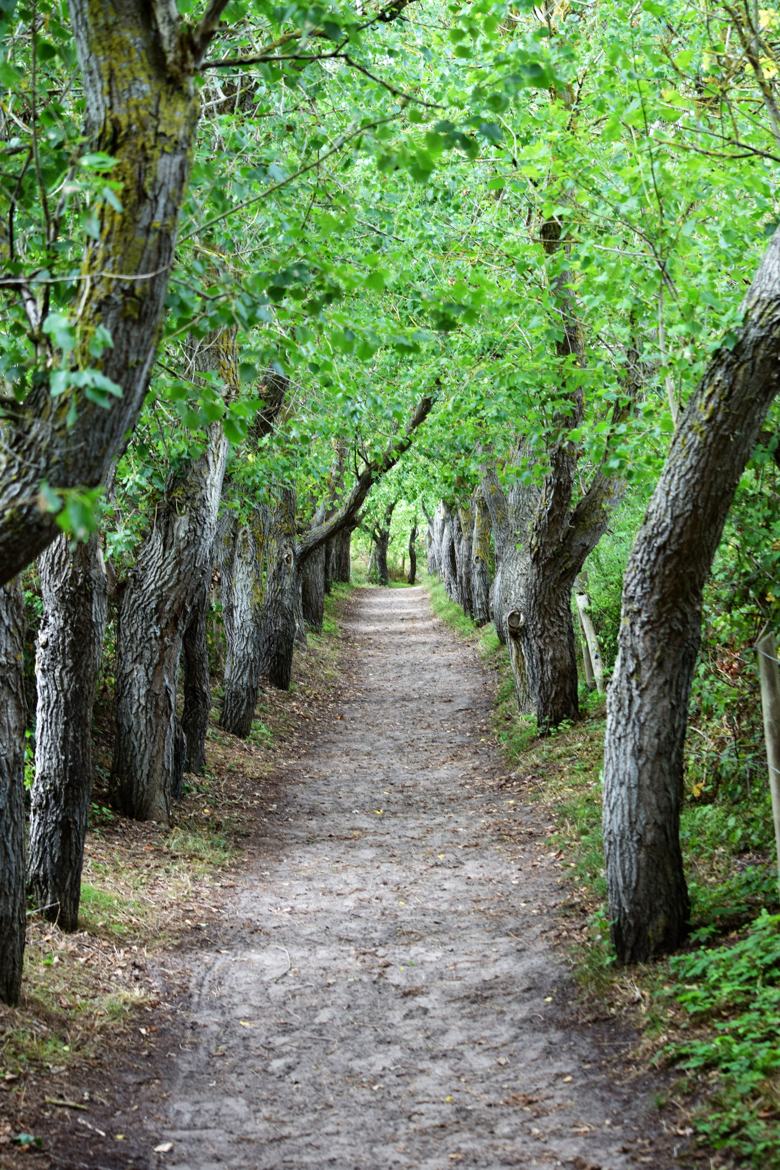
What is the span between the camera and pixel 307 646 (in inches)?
943

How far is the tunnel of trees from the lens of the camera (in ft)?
11.7

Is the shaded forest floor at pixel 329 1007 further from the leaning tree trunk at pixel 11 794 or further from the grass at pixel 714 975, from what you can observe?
the leaning tree trunk at pixel 11 794

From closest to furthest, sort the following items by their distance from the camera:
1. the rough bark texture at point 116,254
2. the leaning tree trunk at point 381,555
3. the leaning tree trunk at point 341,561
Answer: the rough bark texture at point 116,254 → the leaning tree trunk at point 341,561 → the leaning tree trunk at point 381,555

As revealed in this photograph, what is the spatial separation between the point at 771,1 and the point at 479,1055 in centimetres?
770

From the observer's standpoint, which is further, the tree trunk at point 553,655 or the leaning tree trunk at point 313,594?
the leaning tree trunk at point 313,594

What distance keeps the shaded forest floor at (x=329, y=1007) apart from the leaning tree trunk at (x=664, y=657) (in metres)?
0.75

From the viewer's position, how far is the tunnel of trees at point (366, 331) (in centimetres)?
356

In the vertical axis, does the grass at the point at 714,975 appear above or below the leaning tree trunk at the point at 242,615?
below

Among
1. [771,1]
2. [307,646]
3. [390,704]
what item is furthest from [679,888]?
[307,646]

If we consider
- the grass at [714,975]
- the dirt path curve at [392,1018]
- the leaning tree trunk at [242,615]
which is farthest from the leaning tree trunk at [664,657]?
the leaning tree trunk at [242,615]

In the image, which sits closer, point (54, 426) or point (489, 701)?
point (54, 426)

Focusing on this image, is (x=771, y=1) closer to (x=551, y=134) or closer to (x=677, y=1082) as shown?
(x=551, y=134)

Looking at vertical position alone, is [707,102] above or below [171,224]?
above

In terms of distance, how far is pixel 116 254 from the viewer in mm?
3471
